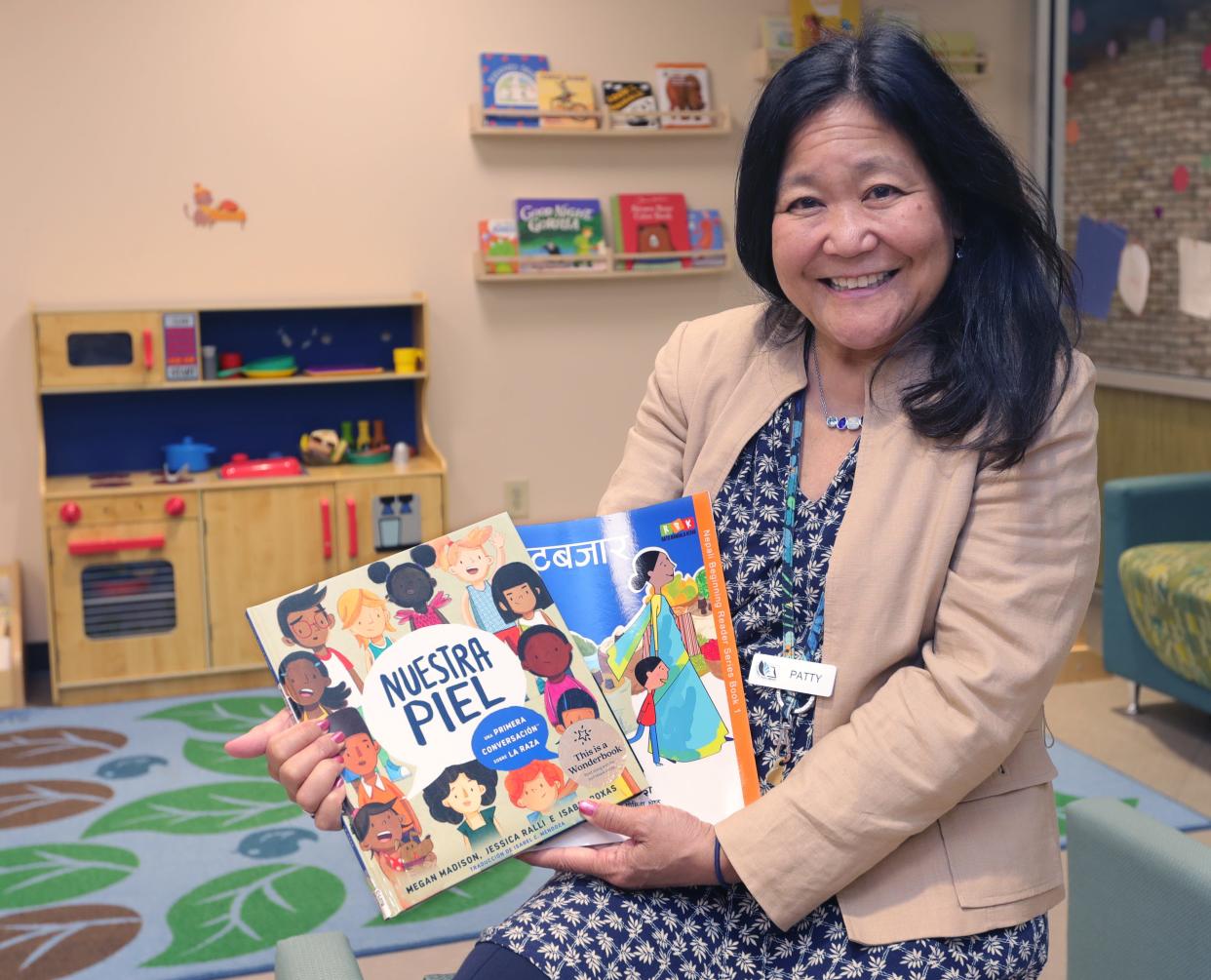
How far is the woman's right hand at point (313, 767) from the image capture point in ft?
4.17

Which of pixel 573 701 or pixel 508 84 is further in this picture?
pixel 508 84

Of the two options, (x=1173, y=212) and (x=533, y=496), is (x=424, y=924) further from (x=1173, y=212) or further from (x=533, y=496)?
(x=1173, y=212)

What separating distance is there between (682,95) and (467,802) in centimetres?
416

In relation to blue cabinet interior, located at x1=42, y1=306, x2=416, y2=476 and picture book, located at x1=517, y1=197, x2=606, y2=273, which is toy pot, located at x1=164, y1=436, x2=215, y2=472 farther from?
picture book, located at x1=517, y1=197, x2=606, y2=273

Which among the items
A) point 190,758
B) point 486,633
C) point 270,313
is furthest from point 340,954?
Result: point 270,313

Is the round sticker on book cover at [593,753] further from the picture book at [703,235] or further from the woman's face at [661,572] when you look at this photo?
the picture book at [703,235]

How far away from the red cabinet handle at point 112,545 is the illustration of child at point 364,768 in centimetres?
315

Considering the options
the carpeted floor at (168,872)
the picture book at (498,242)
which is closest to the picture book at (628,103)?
the picture book at (498,242)

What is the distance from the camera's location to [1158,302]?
4.88 meters

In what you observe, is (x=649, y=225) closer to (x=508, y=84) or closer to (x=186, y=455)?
(x=508, y=84)

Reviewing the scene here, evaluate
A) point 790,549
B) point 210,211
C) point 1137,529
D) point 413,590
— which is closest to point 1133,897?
point 790,549

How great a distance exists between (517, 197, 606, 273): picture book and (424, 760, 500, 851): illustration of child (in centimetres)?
375

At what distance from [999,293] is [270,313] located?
3746 mm

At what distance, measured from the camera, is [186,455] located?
4.50 meters
